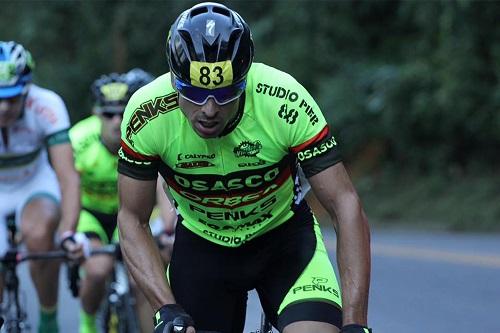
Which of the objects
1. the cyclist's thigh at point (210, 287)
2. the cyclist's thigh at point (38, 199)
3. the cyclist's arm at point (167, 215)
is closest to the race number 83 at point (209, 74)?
the cyclist's thigh at point (210, 287)

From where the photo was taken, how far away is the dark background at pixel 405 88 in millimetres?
20234

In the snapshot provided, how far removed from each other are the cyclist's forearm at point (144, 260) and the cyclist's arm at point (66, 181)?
1.97 metres

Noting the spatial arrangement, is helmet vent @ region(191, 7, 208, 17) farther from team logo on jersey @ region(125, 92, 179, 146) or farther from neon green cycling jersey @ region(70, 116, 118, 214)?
neon green cycling jersey @ region(70, 116, 118, 214)

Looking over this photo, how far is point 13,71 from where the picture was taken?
21.4ft

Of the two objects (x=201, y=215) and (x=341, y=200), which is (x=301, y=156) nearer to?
(x=341, y=200)

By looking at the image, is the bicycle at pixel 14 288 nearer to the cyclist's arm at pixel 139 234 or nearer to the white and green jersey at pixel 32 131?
the white and green jersey at pixel 32 131

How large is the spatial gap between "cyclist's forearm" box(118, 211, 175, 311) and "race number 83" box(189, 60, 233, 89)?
0.77m

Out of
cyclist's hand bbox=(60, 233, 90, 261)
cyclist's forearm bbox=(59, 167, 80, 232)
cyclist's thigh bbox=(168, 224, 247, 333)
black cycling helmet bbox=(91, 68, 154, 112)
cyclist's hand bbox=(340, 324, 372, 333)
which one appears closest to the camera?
cyclist's hand bbox=(340, 324, 372, 333)

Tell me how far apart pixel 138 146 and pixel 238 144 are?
39 centimetres

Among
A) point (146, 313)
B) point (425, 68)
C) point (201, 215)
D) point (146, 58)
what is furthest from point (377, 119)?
point (201, 215)

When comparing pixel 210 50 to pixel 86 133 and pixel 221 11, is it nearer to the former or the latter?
pixel 221 11

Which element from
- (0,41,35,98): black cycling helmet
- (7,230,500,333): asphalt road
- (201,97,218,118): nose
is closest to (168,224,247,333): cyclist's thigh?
(201,97,218,118): nose

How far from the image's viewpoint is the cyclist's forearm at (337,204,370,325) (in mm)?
4336

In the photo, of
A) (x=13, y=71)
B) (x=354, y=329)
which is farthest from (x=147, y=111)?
(x=13, y=71)
